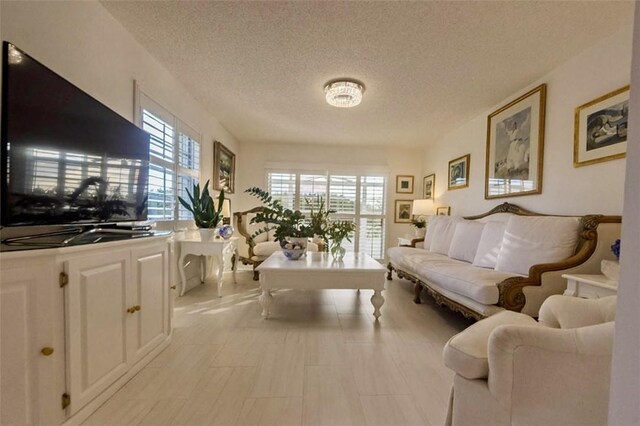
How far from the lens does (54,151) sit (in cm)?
117

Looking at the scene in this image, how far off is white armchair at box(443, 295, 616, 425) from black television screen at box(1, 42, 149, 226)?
6.14 feet

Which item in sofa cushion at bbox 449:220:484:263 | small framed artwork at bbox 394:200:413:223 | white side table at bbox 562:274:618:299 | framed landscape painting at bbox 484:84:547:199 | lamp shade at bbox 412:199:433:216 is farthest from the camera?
small framed artwork at bbox 394:200:413:223

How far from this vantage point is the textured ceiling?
5.48 ft

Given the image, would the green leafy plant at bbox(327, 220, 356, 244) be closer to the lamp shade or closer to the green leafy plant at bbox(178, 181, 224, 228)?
the green leafy plant at bbox(178, 181, 224, 228)

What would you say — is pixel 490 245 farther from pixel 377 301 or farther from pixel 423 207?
pixel 423 207

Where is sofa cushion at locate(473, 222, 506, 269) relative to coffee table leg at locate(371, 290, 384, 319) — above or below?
above

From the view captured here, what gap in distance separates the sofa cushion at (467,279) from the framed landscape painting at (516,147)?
1.11m

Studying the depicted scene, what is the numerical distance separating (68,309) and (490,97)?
12.8 ft

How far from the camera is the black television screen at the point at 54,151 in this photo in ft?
3.38

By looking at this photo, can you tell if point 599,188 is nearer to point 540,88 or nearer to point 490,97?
point 540,88

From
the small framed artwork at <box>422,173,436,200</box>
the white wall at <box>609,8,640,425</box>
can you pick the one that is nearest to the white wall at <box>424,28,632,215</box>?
the small framed artwork at <box>422,173,436,200</box>

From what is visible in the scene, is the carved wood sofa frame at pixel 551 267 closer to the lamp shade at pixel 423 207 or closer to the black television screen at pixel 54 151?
the lamp shade at pixel 423 207

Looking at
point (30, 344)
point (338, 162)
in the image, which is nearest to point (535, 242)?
point (30, 344)

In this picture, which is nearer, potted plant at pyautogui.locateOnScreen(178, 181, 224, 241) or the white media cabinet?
the white media cabinet
